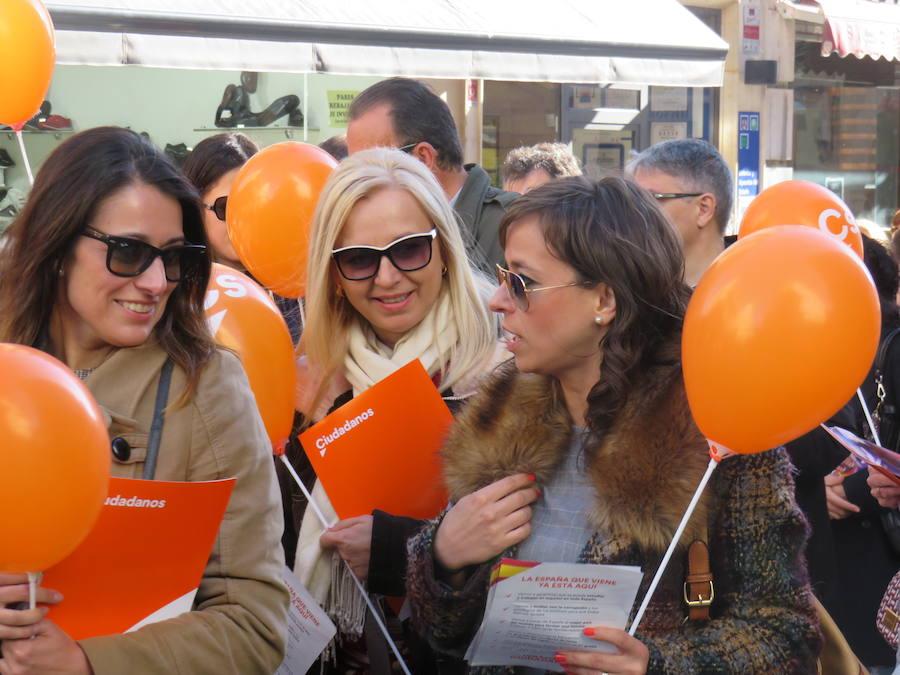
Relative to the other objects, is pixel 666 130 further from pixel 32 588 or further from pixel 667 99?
pixel 32 588

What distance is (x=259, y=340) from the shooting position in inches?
103

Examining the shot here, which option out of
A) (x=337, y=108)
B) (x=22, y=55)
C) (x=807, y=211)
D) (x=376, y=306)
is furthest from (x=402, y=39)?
(x=376, y=306)

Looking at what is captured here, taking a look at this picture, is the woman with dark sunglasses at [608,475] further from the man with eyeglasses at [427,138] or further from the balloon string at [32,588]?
the man with eyeglasses at [427,138]

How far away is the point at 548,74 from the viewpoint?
23.1 feet

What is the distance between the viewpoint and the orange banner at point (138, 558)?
1722mm

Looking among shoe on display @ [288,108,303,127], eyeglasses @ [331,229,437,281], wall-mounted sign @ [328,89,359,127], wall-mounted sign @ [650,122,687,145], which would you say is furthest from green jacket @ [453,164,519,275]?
wall-mounted sign @ [650,122,687,145]

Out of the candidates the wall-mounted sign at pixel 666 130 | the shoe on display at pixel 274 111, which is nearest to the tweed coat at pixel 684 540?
the shoe on display at pixel 274 111

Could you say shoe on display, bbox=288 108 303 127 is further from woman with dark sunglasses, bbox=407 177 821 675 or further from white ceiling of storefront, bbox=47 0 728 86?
woman with dark sunglasses, bbox=407 177 821 675

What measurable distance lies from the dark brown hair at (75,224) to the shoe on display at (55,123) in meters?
5.15

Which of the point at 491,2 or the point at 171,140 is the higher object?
the point at 491,2

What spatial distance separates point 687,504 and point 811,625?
31cm

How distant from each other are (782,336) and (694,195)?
6.83 ft

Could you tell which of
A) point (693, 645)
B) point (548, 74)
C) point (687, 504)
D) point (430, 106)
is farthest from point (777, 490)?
point (548, 74)

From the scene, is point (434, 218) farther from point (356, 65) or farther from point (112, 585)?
point (356, 65)
